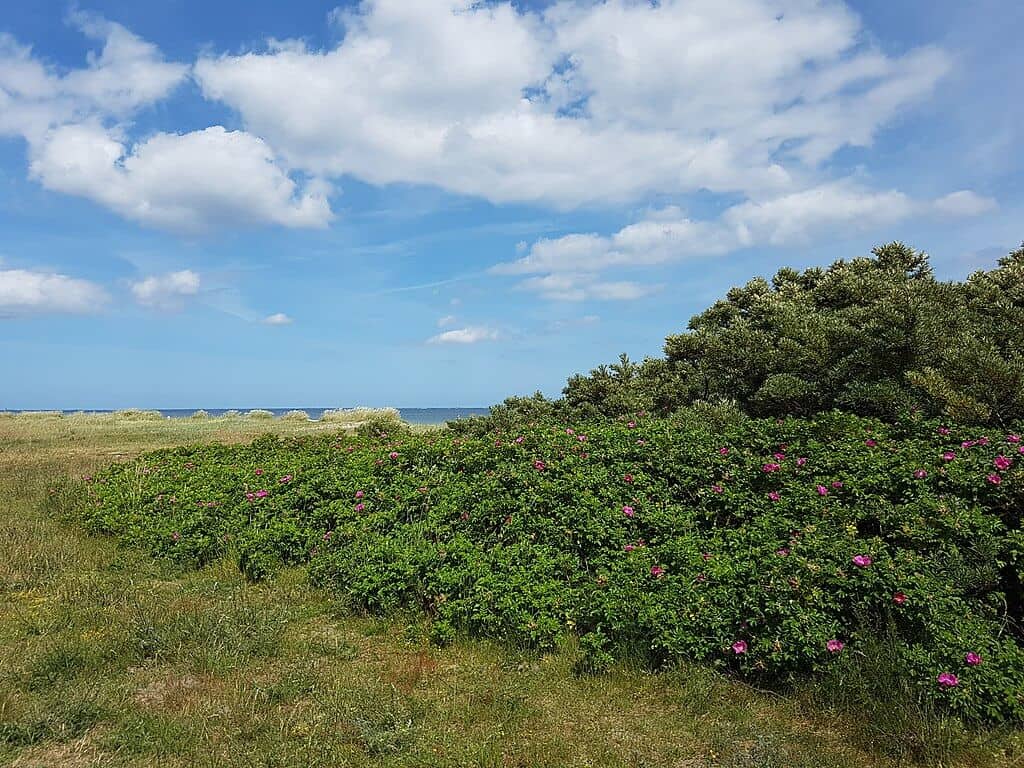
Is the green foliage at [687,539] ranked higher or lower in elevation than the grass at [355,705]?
higher

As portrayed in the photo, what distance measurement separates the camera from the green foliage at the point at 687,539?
14.7 ft

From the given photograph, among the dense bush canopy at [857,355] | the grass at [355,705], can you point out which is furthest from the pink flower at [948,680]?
the dense bush canopy at [857,355]

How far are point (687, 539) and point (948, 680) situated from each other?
2016mm

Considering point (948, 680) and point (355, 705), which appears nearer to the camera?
point (948, 680)

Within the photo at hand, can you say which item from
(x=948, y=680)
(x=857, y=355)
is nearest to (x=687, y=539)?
(x=948, y=680)

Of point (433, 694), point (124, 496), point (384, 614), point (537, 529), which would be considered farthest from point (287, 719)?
point (124, 496)

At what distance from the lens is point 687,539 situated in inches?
219

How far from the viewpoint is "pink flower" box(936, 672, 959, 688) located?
390 centimetres

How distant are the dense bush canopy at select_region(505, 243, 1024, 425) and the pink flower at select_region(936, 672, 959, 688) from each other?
328 cm

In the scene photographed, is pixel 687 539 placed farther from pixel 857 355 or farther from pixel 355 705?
pixel 857 355

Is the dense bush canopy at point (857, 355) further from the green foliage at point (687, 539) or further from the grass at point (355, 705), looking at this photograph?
the grass at point (355, 705)

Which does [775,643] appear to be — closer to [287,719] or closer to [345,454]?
[287,719]

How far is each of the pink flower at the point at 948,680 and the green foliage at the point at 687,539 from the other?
0.11 feet

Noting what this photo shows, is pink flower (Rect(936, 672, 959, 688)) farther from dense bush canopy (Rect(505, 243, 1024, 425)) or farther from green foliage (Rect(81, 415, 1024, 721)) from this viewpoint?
dense bush canopy (Rect(505, 243, 1024, 425))
